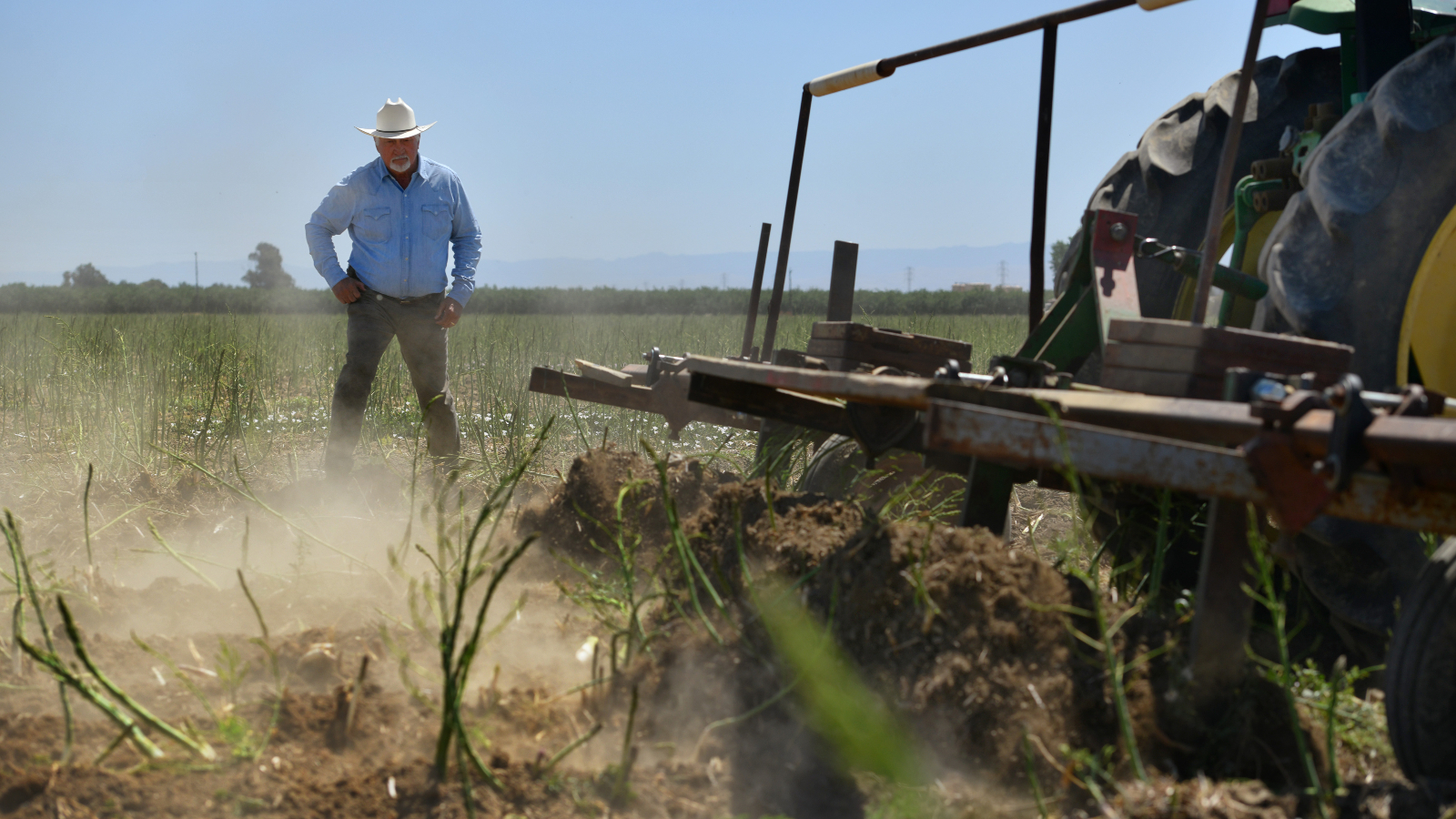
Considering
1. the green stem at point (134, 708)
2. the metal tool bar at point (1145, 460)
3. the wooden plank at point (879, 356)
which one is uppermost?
the wooden plank at point (879, 356)

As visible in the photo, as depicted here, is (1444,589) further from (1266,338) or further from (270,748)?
(270,748)

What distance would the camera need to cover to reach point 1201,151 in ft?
11.8

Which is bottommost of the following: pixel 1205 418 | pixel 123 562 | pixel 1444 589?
pixel 123 562

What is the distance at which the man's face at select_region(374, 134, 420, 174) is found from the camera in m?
4.77

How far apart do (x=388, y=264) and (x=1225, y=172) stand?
3932 mm

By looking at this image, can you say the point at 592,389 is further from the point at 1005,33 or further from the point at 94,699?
the point at 94,699

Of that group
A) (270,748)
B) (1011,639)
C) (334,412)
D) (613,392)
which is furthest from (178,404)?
(1011,639)

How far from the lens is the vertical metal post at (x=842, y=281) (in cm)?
415

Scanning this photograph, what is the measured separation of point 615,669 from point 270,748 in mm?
706

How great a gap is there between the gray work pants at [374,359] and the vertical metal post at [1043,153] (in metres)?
3.11

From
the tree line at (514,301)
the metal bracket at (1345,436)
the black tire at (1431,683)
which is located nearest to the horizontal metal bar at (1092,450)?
the metal bracket at (1345,436)

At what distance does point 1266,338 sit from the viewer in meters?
2.10

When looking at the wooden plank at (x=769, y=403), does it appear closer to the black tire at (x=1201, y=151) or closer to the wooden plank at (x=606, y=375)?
the wooden plank at (x=606, y=375)

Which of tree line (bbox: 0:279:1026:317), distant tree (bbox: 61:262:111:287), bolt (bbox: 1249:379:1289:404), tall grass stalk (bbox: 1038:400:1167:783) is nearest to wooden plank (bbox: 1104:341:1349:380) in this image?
bolt (bbox: 1249:379:1289:404)
